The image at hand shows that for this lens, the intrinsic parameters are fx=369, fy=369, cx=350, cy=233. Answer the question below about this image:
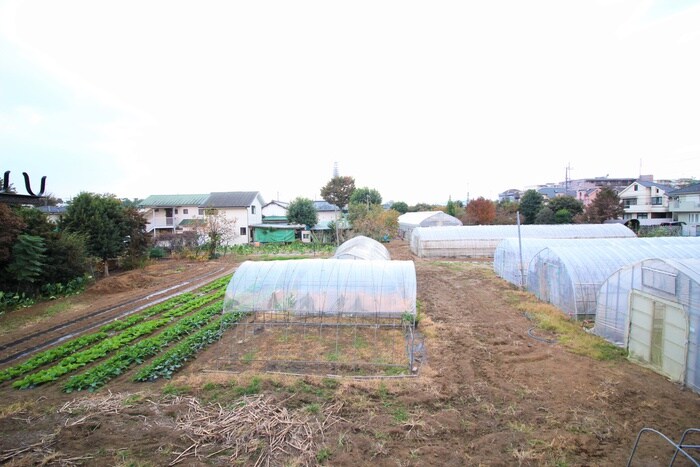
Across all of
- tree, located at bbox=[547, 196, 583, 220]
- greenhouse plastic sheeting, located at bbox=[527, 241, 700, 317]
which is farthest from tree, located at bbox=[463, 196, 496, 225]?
greenhouse plastic sheeting, located at bbox=[527, 241, 700, 317]

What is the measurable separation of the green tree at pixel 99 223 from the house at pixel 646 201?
4742 centimetres

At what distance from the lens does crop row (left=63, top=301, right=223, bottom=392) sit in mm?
7969

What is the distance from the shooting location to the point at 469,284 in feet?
56.5

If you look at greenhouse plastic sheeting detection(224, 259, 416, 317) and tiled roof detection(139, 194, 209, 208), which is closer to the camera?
greenhouse plastic sheeting detection(224, 259, 416, 317)

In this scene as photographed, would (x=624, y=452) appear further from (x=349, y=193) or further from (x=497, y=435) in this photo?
(x=349, y=193)

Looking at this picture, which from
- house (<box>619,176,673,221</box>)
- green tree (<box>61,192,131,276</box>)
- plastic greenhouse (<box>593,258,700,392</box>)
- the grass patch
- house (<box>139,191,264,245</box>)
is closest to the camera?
plastic greenhouse (<box>593,258,700,392</box>)

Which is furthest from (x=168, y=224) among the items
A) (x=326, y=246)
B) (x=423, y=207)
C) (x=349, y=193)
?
(x=423, y=207)

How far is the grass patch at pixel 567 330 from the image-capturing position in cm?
879

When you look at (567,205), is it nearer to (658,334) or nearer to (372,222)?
(372,222)

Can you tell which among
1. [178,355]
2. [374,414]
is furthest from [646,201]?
[178,355]

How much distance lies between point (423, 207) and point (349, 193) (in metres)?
15.8

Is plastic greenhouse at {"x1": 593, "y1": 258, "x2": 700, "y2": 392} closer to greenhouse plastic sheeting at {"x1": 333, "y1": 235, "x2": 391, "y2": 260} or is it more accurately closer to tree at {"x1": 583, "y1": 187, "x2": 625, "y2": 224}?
greenhouse plastic sheeting at {"x1": 333, "y1": 235, "x2": 391, "y2": 260}

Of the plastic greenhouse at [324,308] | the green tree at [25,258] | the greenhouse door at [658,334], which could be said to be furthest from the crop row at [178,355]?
the greenhouse door at [658,334]

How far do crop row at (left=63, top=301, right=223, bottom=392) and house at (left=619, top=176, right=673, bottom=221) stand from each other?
45420mm
